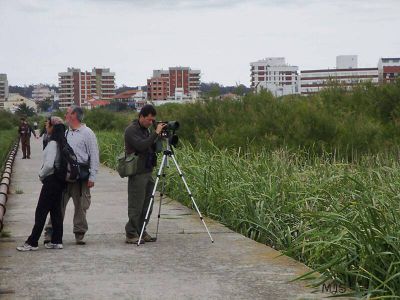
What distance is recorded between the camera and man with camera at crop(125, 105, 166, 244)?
385 inches

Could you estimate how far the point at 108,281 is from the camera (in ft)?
25.2

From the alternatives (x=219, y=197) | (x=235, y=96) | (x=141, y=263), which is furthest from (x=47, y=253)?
(x=235, y=96)

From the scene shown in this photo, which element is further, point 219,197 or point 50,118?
point 219,197

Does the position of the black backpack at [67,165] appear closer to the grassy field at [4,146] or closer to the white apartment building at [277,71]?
the grassy field at [4,146]

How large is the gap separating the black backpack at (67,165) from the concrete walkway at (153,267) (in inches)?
33.2

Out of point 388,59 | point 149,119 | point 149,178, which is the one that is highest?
point 388,59

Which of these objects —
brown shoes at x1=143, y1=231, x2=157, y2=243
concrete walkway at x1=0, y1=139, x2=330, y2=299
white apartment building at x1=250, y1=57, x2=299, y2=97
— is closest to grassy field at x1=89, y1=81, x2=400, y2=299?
concrete walkway at x1=0, y1=139, x2=330, y2=299

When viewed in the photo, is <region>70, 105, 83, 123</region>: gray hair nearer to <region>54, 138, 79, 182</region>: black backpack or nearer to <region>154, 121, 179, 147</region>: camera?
<region>54, 138, 79, 182</region>: black backpack

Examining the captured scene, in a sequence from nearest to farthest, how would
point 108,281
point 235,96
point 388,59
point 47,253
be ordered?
1. point 108,281
2. point 47,253
3. point 235,96
4. point 388,59

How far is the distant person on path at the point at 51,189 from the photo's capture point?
9414 mm

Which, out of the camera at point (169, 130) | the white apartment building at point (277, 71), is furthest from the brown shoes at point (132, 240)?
the white apartment building at point (277, 71)

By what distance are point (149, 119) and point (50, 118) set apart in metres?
1.16

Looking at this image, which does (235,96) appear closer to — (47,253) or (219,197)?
(219,197)

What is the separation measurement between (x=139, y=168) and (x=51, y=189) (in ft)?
3.61
